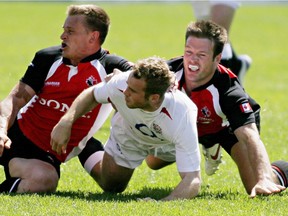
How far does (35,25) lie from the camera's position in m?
35.0

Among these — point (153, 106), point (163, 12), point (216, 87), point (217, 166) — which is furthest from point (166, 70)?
point (163, 12)

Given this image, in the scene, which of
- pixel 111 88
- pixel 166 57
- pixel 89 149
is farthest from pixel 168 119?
pixel 166 57

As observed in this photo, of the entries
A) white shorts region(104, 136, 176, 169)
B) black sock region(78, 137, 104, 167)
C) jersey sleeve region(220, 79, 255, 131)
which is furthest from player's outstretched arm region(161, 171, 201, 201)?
black sock region(78, 137, 104, 167)

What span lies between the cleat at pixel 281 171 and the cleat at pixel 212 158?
611mm

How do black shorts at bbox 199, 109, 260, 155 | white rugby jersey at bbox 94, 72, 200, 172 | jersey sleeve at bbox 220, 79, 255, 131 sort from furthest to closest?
black shorts at bbox 199, 109, 260, 155
jersey sleeve at bbox 220, 79, 255, 131
white rugby jersey at bbox 94, 72, 200, 172

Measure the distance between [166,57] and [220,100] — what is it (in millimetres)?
16688

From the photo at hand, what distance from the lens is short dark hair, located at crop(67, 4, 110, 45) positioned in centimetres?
784

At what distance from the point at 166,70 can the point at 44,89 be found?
1.51 metres

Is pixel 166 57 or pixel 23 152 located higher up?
pixel 23 152

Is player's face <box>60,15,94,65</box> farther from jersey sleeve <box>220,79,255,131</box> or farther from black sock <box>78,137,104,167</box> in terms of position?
jersey sleeve <box>220,79,255,131</box>

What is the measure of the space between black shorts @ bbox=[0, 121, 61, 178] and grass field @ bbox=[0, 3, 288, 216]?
0.31 m

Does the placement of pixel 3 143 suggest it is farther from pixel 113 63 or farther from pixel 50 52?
pixel 113 63

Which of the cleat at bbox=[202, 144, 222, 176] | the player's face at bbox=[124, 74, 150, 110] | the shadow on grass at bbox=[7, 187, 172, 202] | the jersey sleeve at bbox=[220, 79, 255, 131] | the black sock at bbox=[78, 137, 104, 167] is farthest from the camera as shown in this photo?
the cleat at bbox=[202, 144, 222, 176]

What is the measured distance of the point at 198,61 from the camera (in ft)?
24.7
